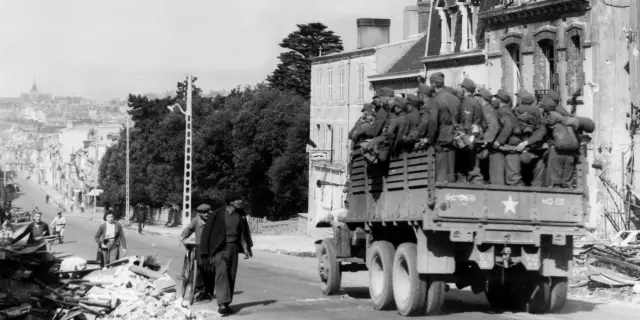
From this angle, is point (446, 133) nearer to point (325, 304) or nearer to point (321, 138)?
point (325, 304)

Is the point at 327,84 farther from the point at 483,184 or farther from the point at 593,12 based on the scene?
the point at 483,184

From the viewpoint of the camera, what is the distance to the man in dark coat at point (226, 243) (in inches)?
676

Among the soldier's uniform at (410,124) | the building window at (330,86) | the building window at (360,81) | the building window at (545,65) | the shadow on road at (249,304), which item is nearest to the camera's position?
the soldier's uniform at (410,124)

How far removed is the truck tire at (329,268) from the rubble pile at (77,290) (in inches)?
124

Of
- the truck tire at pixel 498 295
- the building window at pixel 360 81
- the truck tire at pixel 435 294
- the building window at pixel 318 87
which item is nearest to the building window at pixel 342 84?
the building window at pixel 360 81

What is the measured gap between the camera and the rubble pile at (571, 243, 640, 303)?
69.8 feet

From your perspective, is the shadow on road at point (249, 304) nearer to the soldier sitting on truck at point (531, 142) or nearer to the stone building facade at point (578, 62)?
the soldier sitting on truck at point (531, 142)

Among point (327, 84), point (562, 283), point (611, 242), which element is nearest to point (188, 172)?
point (327, 84)

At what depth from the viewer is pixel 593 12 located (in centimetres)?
3497

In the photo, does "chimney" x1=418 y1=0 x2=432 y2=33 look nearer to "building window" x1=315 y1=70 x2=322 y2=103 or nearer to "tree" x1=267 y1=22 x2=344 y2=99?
"building window" x1=315 y1=70 x2=322 y2=103

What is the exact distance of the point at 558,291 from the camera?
16.6 metres

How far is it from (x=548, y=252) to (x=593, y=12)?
2053cm

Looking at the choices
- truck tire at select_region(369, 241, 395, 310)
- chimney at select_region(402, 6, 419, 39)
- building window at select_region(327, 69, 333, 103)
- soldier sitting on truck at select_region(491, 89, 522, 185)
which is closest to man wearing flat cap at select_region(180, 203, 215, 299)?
truck tire at select_region(369, 241, 395, 310)

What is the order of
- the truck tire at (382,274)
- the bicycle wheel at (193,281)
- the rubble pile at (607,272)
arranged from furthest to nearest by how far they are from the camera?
the rubble pile at (607,272), the bicycle wheel at (193,281), the truck tire at (382,274)
